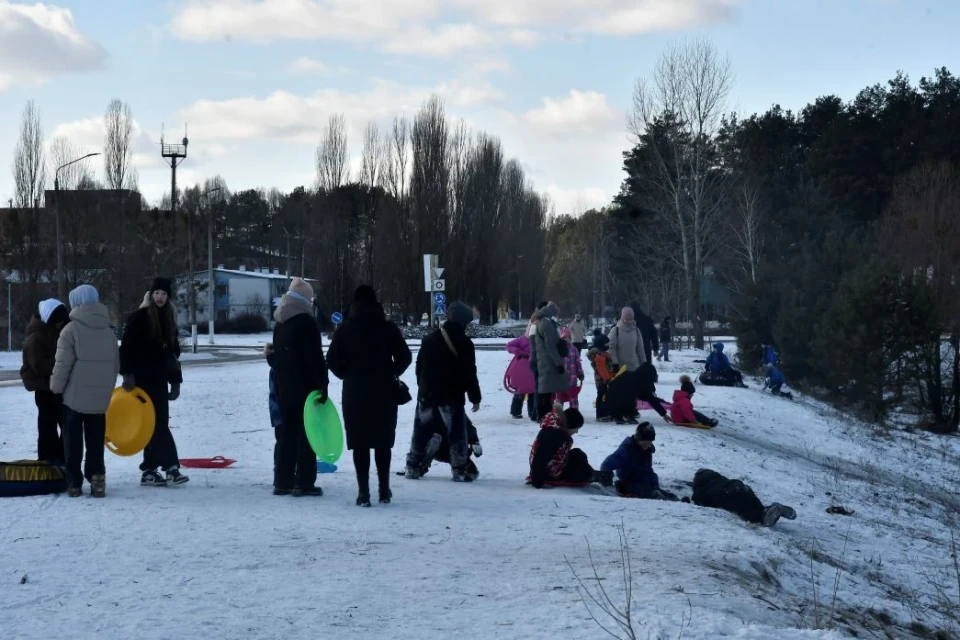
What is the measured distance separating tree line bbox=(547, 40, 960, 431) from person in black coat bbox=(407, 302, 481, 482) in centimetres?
2086

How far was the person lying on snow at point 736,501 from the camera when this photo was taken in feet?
37.2

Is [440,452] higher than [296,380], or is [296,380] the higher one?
[296,380]

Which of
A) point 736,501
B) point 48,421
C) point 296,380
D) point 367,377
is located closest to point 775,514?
point 736,501

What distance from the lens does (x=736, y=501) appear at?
452 inches

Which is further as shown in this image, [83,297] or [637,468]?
[637,468]

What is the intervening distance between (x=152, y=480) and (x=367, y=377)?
2.49m

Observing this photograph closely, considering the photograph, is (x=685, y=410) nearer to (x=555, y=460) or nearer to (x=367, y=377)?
(x=555, y=460)

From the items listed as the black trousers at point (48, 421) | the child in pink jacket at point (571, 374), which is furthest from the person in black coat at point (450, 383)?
the child in pink jacket at point (571, 374)

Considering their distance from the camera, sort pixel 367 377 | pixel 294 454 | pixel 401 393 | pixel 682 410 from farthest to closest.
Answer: pixel 682 410 < pixel 294 454 < pixel 401 393 < pixel 367 377

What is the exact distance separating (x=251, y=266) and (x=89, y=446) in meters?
113

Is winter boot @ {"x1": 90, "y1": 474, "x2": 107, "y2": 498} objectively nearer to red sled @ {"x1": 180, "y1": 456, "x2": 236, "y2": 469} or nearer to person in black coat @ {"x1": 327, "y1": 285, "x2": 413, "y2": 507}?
person in black coat @ {"x1": 327, "y1": 285, "x2": 413, "y2": 507}

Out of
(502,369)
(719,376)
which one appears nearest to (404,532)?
(719,376)

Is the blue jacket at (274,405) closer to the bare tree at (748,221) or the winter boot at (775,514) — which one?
the winter boot at (775,514)

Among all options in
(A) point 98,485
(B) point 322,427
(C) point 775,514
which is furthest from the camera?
(C) point 775,514
